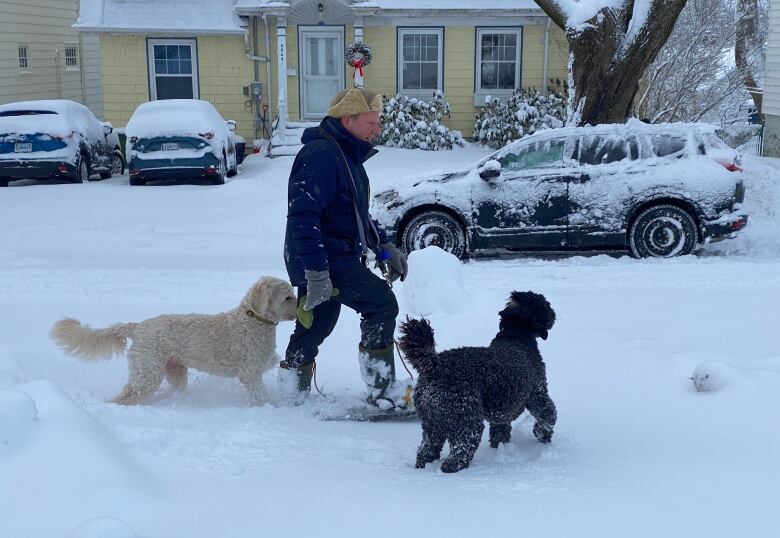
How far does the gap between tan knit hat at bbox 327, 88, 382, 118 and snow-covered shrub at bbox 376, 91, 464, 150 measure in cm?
1492

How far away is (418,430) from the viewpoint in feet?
16.9

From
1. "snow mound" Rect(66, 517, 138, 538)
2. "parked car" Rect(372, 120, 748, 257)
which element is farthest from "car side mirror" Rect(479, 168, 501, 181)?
"snow mound" Rect(66, 517, 138, 538)

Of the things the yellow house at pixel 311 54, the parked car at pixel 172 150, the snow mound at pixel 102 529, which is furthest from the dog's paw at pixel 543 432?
the yellow house at pixel 311 54

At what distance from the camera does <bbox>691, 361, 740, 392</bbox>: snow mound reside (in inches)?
209

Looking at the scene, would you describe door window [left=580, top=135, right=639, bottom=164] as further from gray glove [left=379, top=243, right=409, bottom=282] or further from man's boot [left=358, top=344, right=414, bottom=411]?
man's boot [left=358, top=344, right=414, bottom=411]

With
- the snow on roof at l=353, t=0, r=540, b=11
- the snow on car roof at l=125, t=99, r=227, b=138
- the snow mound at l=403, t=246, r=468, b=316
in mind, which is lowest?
the snow mound at l=403, t=246, r=468, b=316

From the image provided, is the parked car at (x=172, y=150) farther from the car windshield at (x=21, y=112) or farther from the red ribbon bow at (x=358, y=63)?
the red ribbon bow at (x=358, y=63)

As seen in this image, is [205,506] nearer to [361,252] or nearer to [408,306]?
[361,252]

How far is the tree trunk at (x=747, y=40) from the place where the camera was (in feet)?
86.1

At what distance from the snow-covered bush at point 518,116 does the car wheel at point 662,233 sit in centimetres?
999

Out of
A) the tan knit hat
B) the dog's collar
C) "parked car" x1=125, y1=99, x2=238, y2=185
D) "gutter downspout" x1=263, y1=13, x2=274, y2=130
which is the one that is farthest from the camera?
"gutter downspout" x1=263, y1=13, x2=274, y2=130

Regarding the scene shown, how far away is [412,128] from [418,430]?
1548cm

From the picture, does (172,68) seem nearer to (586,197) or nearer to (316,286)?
(586,197)

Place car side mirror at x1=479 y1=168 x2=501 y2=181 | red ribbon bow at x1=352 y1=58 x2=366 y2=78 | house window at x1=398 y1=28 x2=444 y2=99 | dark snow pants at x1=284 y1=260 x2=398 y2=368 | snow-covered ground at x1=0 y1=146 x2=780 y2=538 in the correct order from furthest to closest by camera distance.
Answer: house window at x1=398 y1=28 x2=444 y2=99
red ribbon bow at x1=352 y1=58 x2=366 y2=78
car side mirror at x1=479 y1=168 x2=501 y2=181
dark snow pants at x1=284 y1=260 x2=398 y2=368
snow-covered ground at x1=0 y1=146 x2=780 y2=538
